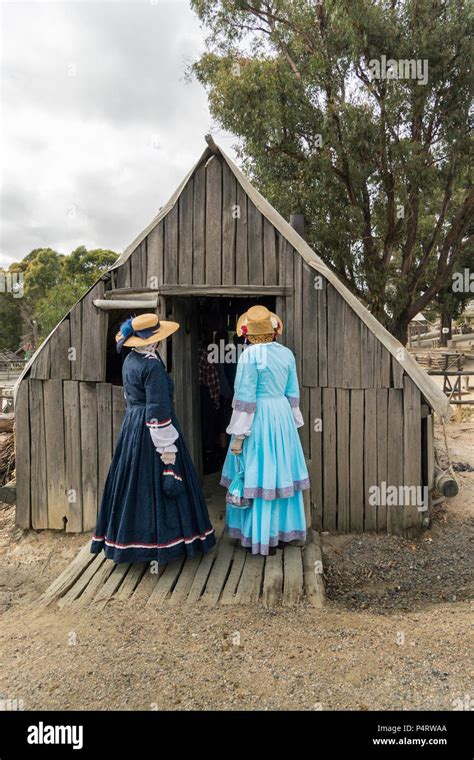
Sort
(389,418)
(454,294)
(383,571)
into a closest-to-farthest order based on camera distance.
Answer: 1. (383,571)
2. (389,418)
3. (454,294)

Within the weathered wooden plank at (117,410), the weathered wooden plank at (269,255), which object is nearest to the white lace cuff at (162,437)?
the weathered wooden plank at (117,410)

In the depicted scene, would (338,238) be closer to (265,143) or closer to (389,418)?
(265,143)

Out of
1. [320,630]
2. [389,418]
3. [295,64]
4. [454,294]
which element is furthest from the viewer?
[454,294]

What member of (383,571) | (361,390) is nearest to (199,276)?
(361,390)

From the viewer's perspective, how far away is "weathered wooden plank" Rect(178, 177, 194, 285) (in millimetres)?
5453

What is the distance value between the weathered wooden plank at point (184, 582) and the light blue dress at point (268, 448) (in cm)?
48

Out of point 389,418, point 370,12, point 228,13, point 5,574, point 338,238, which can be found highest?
point 228,13

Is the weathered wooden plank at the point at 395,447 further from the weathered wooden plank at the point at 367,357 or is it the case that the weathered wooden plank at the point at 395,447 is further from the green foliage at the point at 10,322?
the green foliage at the point at 10,322

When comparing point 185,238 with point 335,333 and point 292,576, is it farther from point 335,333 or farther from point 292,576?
point 292,576

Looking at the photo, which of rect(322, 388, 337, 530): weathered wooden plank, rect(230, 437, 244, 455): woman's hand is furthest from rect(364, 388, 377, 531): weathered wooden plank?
rect(230, 437, 244, 455): woman's hand

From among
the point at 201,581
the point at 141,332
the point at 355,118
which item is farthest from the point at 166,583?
the point at 355,118

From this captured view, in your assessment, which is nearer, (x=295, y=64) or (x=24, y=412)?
(x=24, y=412)

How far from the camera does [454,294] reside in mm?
23859
